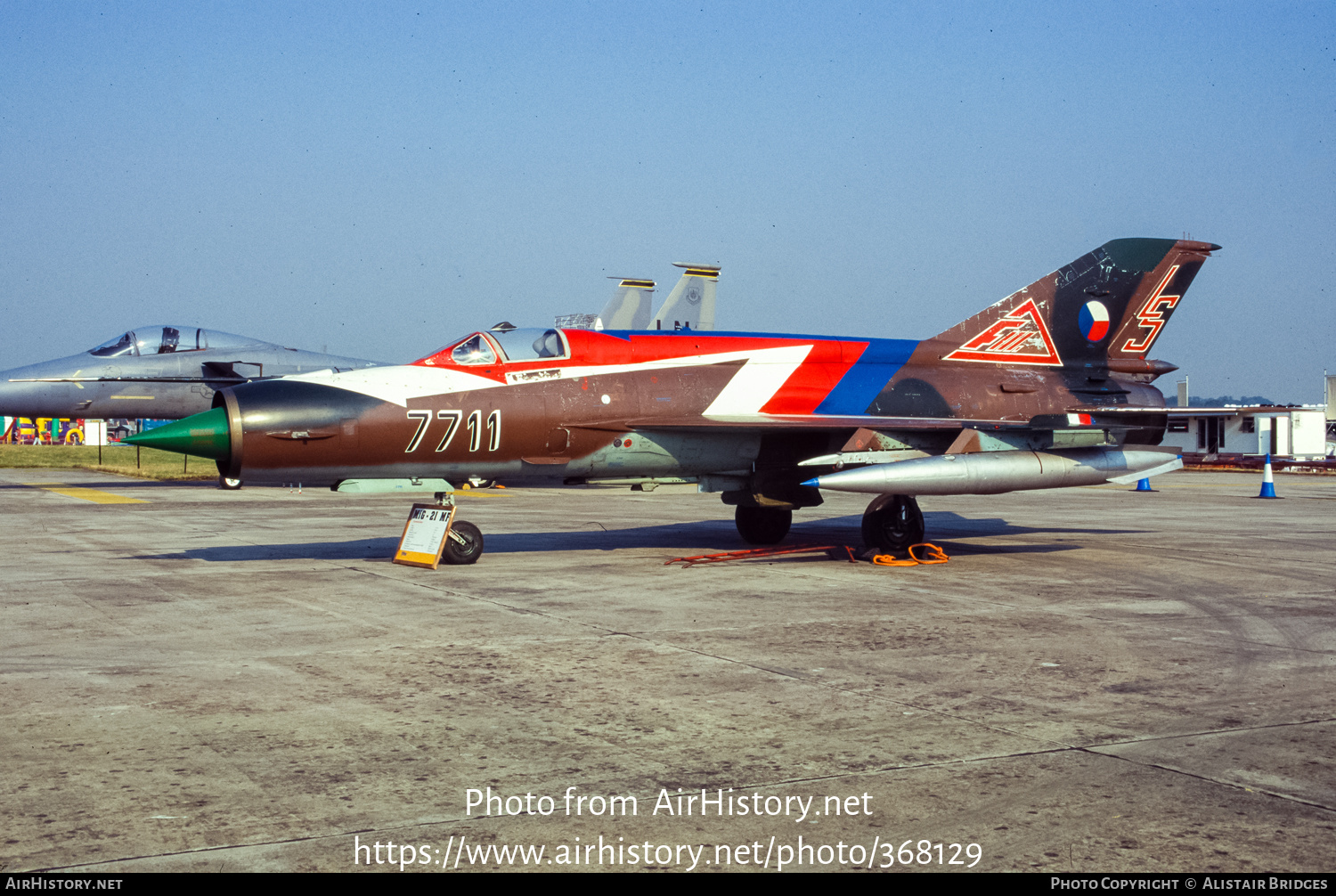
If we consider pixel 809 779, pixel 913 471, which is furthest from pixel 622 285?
pixel 809 779

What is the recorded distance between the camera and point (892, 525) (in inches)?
491

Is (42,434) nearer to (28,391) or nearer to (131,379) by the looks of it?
(28,391)

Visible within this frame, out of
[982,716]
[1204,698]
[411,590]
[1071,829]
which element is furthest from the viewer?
[411,590]

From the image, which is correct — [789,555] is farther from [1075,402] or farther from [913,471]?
[1075,402]

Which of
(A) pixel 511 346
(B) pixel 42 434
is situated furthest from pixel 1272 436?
(B) pixel 42 434

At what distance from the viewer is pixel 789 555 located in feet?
41.3

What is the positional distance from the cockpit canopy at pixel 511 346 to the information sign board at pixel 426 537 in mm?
1647

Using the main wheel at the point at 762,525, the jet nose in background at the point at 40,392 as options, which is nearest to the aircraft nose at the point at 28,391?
the jet nose in background at the point at 40,392

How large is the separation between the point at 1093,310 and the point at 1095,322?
0.15 metres

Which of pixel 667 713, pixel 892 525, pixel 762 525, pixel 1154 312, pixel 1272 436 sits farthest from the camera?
pixel 1272 436

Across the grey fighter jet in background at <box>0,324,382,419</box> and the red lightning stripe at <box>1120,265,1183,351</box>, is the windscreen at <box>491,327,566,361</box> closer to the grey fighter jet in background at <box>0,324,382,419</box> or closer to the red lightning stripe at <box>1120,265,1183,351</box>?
the red lightning stripe at <box>1120,265,1183,351</box>

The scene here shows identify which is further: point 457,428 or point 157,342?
point 157,342

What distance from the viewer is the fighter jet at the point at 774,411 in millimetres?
10961

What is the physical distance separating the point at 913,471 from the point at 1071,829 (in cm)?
747
